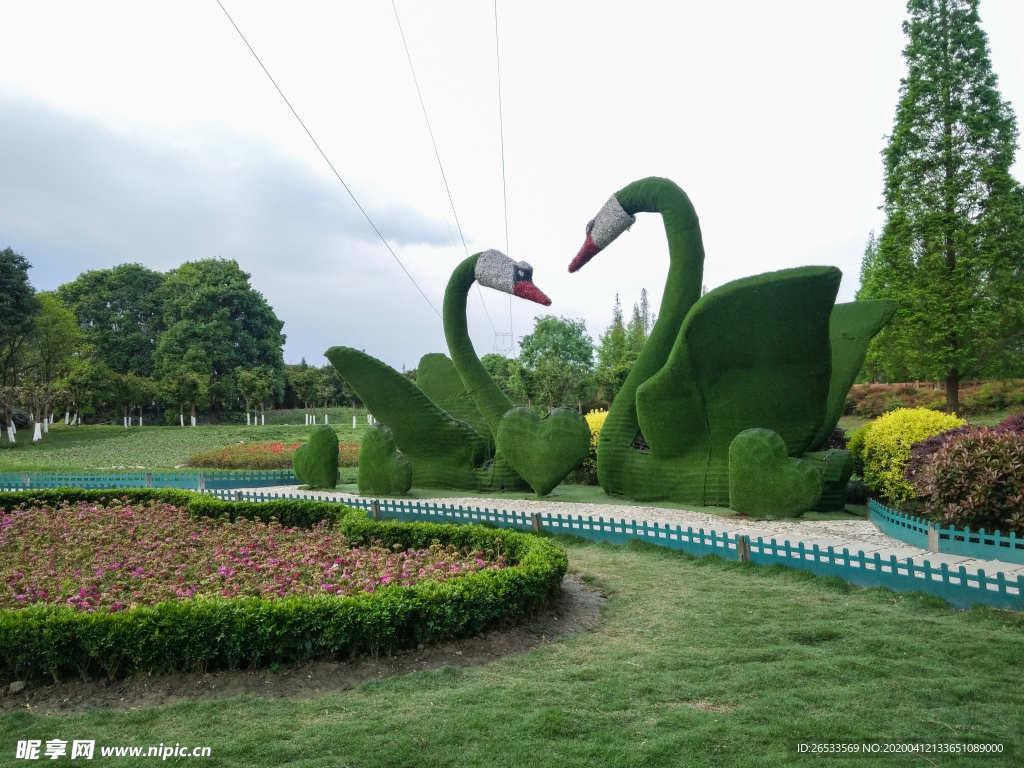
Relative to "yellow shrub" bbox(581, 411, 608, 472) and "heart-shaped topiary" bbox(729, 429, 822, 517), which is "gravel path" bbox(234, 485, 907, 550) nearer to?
"heart-shaped topiary" bbox(729, 429, 822, 517)

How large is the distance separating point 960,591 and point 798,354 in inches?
166

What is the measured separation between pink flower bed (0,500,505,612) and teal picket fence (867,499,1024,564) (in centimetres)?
429

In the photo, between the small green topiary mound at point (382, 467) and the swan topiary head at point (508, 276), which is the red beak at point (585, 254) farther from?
the small green topiary mound at point (382, 467)

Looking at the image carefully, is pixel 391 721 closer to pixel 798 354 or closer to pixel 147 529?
pixel 147 529

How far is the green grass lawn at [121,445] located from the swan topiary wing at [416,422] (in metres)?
12.7

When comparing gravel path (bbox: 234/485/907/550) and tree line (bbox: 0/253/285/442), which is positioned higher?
tree line (bbox: 0/253/285/442)

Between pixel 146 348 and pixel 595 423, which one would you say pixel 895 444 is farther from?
pixel 146 348

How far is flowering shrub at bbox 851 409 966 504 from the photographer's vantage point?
9.98 meters

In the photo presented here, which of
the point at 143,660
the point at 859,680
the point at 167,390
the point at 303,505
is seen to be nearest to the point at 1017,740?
the point at 859,680

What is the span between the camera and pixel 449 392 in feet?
47.5

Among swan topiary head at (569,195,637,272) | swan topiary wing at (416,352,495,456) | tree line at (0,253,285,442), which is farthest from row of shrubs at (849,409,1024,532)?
tree line at (0,253,285,442)

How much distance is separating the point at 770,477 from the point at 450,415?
6286 millimetres

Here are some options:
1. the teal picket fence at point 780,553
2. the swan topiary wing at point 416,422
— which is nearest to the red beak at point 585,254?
the swan topiary wing at point 416,422

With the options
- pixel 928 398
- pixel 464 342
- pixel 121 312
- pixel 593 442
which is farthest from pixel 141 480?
pixel 121 312
